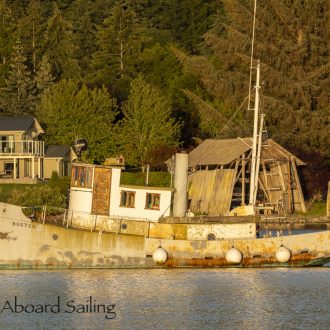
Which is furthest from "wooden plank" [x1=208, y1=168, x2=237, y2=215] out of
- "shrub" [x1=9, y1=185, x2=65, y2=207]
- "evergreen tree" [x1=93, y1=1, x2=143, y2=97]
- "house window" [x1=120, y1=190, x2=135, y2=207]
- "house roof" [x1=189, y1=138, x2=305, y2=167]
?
"evergreen tree" [x1=93, y1=1, x2=143, y2=97]

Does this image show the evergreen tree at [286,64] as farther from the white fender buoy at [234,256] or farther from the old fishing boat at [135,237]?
the white fender buoy at [234,256]

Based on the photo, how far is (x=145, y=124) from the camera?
112812 mm

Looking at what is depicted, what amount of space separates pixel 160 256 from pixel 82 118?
62.1m

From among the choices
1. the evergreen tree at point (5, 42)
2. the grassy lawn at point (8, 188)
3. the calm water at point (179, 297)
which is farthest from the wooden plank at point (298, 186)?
the evergreen tree at point (5, 42)

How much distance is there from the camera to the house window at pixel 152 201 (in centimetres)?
5672

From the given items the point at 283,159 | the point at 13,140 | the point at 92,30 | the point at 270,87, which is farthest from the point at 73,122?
the point at 92,30

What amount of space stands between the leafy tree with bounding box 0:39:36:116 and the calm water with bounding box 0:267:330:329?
83.0m

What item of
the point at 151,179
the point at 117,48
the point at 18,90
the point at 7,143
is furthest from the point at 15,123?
the point at 117,48

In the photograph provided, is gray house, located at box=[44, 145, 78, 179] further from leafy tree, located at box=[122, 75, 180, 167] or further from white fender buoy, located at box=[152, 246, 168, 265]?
white fender buoy, located at box=[152, 246, 168, 265]

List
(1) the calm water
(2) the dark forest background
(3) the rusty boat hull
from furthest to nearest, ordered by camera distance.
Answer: (2) the dark forest background, (3) the rusty boat hull, (1) the calm water

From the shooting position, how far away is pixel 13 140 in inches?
4473

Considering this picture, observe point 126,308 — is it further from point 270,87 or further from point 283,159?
point 270,87

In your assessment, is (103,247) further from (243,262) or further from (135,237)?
(243,262)

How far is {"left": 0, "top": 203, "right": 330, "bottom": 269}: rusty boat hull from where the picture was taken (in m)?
55.4
